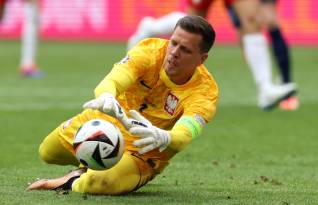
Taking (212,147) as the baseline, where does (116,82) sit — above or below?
above

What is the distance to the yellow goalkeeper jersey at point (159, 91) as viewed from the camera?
222 inches

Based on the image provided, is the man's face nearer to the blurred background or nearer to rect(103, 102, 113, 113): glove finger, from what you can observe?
rect(103, 102, 113, 113): glove finger

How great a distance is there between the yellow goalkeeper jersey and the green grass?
45cm

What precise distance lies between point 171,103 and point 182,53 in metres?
0.42

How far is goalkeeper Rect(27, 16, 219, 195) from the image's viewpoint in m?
5.57

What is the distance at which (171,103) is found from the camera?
589 cm

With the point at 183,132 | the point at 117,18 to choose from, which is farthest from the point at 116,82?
the point at 117,18

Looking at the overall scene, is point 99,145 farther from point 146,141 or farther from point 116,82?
point 116,82

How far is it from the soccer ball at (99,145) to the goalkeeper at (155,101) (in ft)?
0.33

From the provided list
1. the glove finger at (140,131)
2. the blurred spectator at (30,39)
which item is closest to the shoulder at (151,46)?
the glove finger at (140,131)

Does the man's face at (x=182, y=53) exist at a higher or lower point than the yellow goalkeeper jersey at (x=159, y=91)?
higher

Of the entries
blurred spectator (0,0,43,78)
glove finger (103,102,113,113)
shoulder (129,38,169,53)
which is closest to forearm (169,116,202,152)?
glove finger (103,102,113,113)

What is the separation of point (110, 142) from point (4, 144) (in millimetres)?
2909

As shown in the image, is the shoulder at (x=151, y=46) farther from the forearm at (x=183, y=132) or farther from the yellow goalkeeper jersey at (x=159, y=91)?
the forearm at (x=183, y=132)
